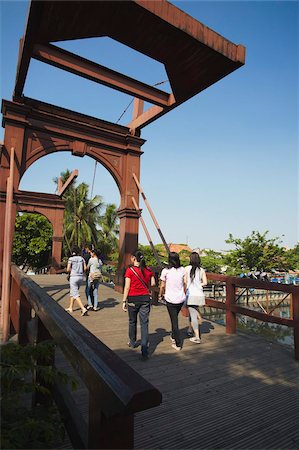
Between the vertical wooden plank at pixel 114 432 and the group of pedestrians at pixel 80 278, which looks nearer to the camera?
the vertical wooden plank at pixel 114 432

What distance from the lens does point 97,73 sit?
6273mm

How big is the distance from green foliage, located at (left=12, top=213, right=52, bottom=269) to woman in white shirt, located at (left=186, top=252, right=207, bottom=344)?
23065 millimetres

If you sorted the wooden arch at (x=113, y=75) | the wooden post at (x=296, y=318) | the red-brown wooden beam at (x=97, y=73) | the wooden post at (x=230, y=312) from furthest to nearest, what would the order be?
the red-brown wooden beam at (x=97, y=73), the wooden post at (x=230, y=312), the wooden arch at (x=113, y=75), the wooden post at (x=296, y=318)

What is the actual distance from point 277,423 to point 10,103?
328 inches

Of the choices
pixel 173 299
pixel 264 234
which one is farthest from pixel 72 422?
pixel 264 234

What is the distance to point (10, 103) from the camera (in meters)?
7.13

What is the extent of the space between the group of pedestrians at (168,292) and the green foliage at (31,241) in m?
23.0

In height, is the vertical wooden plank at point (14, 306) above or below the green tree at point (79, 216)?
below

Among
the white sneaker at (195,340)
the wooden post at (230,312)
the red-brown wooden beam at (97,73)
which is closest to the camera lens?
the white sneaker at (195,340)

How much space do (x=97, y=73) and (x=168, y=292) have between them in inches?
203

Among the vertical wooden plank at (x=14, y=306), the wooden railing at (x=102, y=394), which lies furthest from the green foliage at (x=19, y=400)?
the vertical wooden plank at (x=14, y=306)

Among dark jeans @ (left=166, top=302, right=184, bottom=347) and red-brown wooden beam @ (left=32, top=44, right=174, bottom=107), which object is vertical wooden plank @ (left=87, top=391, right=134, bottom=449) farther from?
red-brown wooden beam @ (left=32, top=44, right=174, bottom=107)

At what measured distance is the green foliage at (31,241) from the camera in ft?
82.6

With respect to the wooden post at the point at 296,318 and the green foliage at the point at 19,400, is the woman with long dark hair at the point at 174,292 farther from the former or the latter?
the green foliage at the point at 19,400
